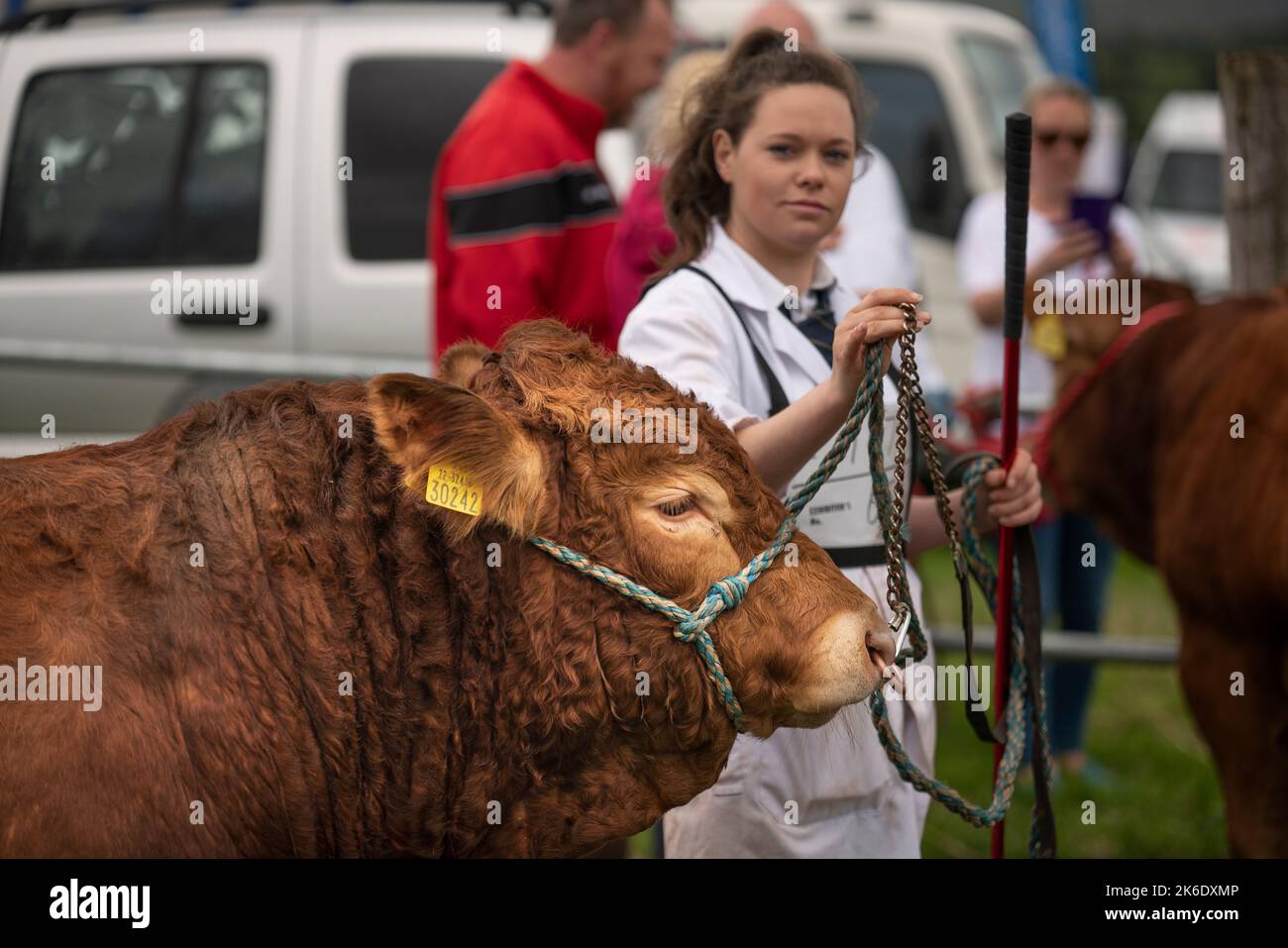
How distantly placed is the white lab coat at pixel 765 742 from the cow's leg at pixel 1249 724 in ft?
5.12

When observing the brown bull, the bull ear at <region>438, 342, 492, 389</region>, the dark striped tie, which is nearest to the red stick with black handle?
the dark striped tie

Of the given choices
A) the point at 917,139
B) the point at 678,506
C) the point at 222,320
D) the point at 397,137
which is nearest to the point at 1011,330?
the point at 678,506

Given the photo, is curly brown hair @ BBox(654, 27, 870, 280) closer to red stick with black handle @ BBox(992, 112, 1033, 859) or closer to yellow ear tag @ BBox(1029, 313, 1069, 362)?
red stick with black handle @ BBox(992, 112, 1033, 859)

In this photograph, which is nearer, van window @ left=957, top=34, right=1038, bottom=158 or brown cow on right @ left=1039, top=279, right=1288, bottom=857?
brown cow on right @ left=1039, top=279, right=1288, bottom=857

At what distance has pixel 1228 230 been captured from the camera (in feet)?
19.5

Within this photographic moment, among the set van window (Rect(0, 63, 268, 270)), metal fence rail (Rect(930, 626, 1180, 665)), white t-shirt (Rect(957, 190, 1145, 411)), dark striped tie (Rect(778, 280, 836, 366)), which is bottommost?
metal fence rail (Rect(930, 626, 1180, 665))

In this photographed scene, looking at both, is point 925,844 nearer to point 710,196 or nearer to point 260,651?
point 710,196

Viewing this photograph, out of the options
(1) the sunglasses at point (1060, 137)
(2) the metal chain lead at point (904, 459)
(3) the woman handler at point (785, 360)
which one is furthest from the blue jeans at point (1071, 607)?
(2) the metal chain lead at point (904, 459)

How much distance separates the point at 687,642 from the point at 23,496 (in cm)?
109

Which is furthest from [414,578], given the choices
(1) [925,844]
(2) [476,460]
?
(1) [925,844]

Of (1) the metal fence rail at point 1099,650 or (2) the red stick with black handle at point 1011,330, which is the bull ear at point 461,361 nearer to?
(2) the red stick with black handle at point 1011,330

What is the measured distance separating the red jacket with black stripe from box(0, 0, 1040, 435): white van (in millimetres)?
2070

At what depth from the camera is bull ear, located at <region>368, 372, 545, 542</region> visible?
2.45 meters

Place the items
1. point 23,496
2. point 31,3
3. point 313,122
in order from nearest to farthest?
point 23,496 < point 313,122 < point 31,3
